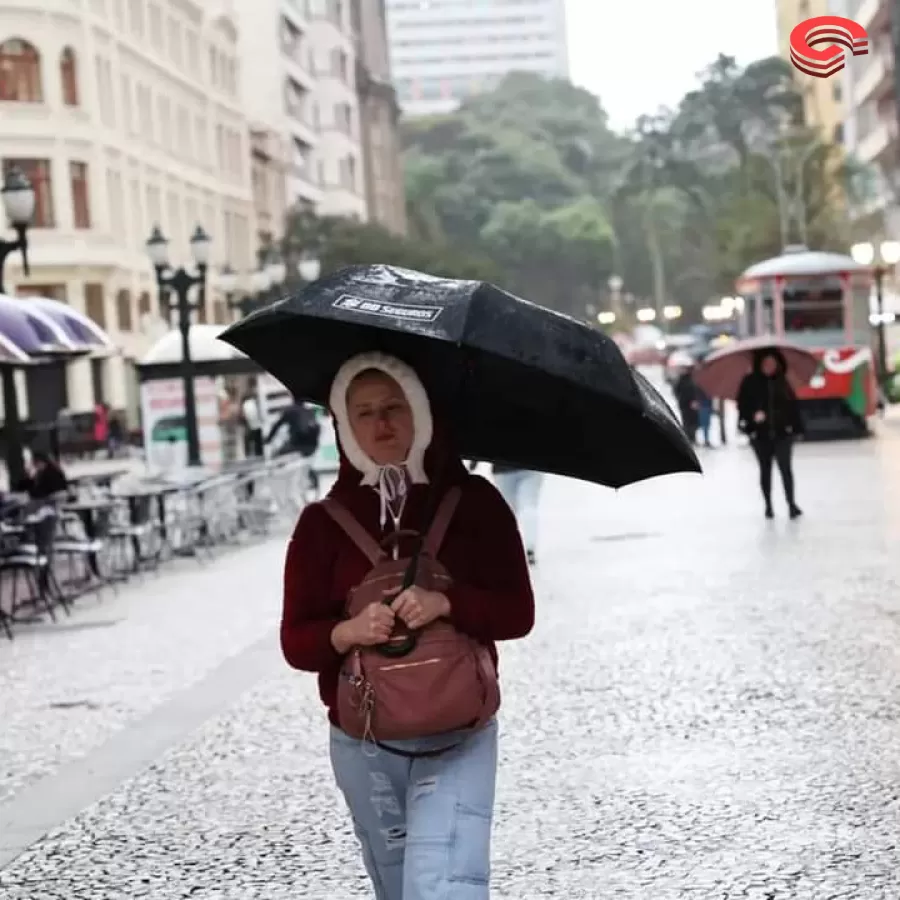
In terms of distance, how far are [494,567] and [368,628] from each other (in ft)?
1.03

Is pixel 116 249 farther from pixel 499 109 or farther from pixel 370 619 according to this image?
pixel 499 109

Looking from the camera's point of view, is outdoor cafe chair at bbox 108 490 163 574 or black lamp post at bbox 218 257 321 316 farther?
black lamp post at bbox 218 257 321 316

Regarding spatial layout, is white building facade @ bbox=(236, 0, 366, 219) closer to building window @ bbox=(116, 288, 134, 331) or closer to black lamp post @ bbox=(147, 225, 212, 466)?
building window @ bbox=(116, 288, 134, 331)

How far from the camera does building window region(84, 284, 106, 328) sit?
53438 millimetres

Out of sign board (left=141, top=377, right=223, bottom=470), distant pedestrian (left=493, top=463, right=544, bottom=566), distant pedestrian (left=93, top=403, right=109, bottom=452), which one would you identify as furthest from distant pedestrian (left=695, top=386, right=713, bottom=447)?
distant pedestrian (left=493, top=463, right=544, bottom=566)

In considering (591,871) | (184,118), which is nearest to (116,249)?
(184,118)

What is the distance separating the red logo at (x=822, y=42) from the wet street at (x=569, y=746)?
3.29 m

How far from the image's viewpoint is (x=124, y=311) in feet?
183

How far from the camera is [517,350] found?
148 inches

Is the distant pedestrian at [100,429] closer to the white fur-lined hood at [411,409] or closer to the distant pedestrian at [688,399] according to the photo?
the distant pedestrian at [688,399]

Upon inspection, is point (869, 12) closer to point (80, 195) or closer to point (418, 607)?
point (80, 195)

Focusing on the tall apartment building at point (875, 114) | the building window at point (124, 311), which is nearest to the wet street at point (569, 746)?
the building window at point (124, 311)

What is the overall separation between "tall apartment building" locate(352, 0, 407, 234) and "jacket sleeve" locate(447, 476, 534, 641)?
9652cm

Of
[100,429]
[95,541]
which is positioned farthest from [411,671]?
[100,429]
